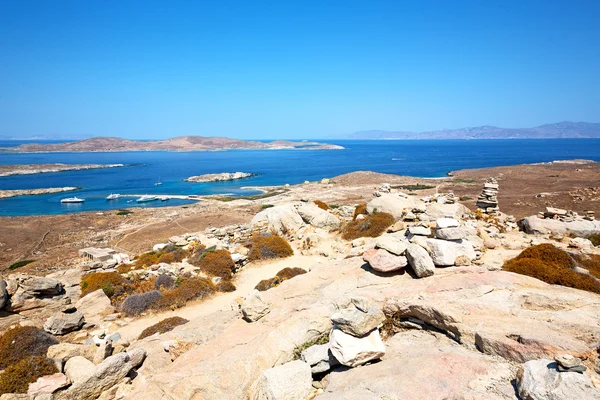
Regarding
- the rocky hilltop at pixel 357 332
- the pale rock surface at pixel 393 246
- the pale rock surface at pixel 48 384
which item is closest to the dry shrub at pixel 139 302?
the rocky hilltop at pixel 357 332

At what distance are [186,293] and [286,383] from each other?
11747 mm

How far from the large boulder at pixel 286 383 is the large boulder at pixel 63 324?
11.4m

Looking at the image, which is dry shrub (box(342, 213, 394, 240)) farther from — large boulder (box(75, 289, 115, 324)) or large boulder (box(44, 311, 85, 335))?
large boulder (box(44, 311, 85, 335))

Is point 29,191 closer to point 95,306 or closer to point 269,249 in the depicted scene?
point 95,306

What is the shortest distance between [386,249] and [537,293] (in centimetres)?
438

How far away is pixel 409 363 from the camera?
6547mm

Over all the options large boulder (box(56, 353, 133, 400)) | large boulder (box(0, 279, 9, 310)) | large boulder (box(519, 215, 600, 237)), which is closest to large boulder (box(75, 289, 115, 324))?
large boulder (box(0, 279, 9, 310))

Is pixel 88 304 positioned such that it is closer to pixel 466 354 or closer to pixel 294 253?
pixel 294 253

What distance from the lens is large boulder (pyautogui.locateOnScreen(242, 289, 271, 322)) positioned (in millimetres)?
10213

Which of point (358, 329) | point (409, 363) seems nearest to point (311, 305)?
point (358, 329)

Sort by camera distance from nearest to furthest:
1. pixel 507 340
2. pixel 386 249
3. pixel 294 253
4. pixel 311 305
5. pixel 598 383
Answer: pixel 598 383 → pixel 507 340 → pixel 311 305 → pixel 386 249 → pixel 294 253

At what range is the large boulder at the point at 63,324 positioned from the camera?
1334 cm

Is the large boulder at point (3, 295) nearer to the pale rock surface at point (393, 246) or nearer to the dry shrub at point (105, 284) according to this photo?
the dry shrub at point (105, 284)

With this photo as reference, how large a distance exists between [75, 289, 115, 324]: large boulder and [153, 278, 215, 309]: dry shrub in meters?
2.64
